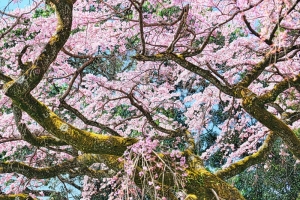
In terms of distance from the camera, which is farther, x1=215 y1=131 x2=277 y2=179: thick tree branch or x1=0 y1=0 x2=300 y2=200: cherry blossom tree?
x1=215 y1=131 x2=277 y2=179: thick tree branch

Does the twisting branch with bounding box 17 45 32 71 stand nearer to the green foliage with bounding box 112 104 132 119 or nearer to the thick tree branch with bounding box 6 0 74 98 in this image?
the thick tree branch with bounding box 6 0 74 98

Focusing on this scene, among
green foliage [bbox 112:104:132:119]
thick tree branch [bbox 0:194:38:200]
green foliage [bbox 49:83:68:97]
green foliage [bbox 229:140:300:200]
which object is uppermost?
green foliage [bbox 49:83:68:97]

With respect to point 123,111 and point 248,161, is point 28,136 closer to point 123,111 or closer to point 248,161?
point 248,161

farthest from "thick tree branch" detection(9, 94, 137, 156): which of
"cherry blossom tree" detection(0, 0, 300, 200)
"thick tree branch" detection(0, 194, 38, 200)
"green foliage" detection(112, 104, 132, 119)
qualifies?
"green foliage" detection(112, 104, 132, 119)

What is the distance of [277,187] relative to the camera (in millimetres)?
7223

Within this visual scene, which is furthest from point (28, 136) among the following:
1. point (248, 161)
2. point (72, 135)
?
point (248, 161)

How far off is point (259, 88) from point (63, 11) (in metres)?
3.31

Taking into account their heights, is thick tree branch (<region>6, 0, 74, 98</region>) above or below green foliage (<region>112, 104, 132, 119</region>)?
below

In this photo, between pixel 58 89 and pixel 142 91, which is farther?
pixel 58 89

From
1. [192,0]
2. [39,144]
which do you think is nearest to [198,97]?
[192,0]

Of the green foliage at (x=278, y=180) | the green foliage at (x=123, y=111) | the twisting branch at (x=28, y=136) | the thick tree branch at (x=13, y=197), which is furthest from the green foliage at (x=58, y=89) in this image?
the twisting branch at (x=28, y=136)

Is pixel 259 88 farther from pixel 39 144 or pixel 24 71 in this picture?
pixel 24 71

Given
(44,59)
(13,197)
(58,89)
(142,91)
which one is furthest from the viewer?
(58,89)

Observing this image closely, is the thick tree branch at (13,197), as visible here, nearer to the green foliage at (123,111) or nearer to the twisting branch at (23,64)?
the twisting branch at (23,64)
